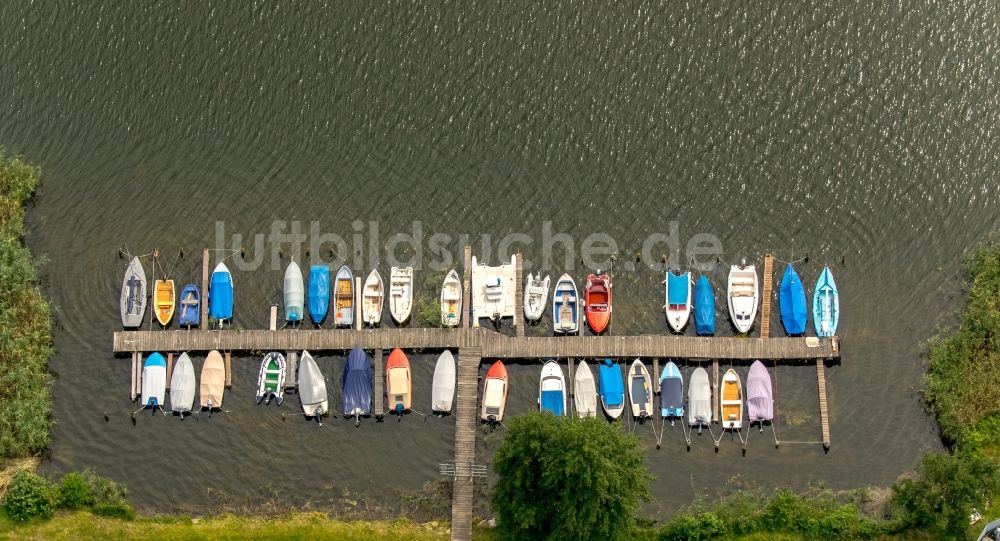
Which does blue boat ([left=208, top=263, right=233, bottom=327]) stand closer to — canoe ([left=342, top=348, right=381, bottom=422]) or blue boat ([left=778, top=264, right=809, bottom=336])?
canoe ([left=342, top=348, right=381, bottom=422])

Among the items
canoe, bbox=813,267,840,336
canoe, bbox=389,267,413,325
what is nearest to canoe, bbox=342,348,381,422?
canoe, bbox=389,267,413,325

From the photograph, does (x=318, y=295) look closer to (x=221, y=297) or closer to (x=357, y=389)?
(x=221, y=297)

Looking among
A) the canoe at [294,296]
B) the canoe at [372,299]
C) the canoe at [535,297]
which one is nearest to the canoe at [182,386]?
the canoe at [294,296]

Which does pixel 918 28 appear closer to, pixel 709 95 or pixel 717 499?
pixel 709 95

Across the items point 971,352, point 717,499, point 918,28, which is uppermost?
point 918,28

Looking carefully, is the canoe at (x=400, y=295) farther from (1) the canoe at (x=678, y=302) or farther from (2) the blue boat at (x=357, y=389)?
(1) the canoe at (x=678, y=302)

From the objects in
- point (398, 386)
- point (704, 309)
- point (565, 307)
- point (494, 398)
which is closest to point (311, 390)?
point (398, 386)

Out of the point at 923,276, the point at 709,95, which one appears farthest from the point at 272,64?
the point at 923,276
